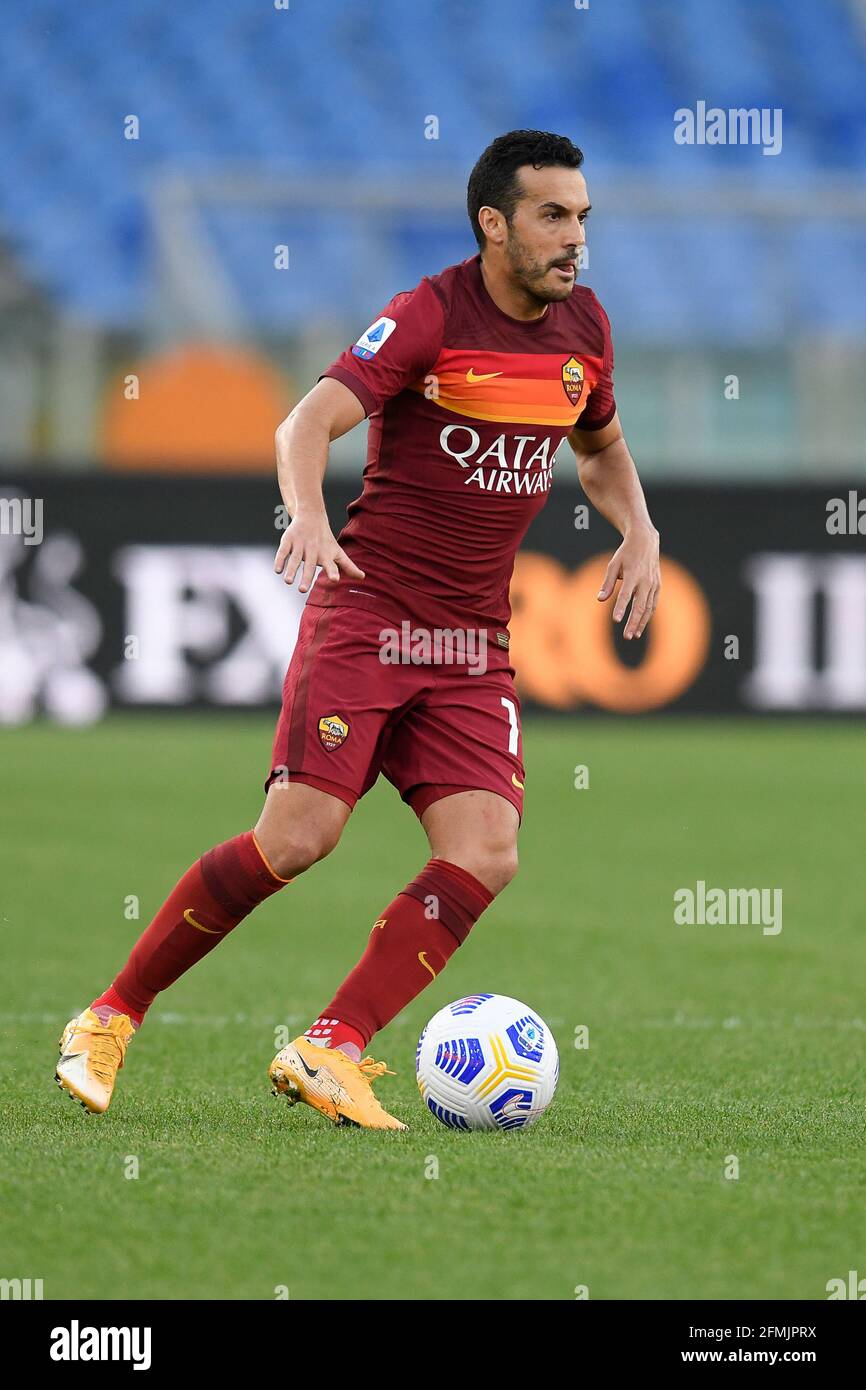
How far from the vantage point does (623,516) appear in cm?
510

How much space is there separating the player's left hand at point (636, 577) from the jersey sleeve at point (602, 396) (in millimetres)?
294

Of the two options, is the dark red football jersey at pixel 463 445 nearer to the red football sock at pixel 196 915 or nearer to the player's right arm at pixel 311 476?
the player's right arm at pixel 311 476

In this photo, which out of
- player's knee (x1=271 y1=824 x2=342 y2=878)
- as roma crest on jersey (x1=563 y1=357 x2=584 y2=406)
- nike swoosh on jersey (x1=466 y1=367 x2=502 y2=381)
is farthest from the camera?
as roma crest on jersey (x1=563 y1=357 x2=584 y2=406)

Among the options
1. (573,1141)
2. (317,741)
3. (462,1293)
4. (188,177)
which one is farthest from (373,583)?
(188,177)

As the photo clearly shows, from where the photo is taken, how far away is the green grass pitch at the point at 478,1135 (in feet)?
11.3

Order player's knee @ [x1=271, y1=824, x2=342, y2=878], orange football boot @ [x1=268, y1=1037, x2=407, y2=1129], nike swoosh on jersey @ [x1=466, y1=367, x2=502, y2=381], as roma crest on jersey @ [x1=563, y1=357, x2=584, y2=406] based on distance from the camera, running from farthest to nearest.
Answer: as roma crest on jersey @ [x1=563, y1=357, x2=584, y2=406] → nike swoosh on jersey @ [x1=466, y1=367, x2=502, y2=381] → player's knee @ [x1=271, y1=824, x2=342, y2=878] → orange football boot @ [x1=268, y1=1037, x2=407, y2=1129]

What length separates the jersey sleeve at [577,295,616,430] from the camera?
485cm

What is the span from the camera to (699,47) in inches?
787

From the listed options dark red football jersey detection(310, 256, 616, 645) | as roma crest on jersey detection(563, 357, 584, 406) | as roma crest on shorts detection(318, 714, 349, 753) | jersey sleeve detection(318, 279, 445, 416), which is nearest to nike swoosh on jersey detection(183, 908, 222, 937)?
as roma crest on shorts detection(318, 714, 349, 753)

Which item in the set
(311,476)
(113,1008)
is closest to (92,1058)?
(113,1008)

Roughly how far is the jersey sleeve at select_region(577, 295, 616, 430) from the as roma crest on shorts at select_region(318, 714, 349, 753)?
977mm

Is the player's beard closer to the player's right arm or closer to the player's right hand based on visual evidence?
the player's right arm

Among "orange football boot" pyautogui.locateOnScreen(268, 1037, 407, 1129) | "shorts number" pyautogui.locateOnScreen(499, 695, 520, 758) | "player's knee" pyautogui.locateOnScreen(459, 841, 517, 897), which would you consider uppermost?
"shorts number" pyautogui.locateOnScreen(499, 695, 520, 758)

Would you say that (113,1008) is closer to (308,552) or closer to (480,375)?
(308,552)
